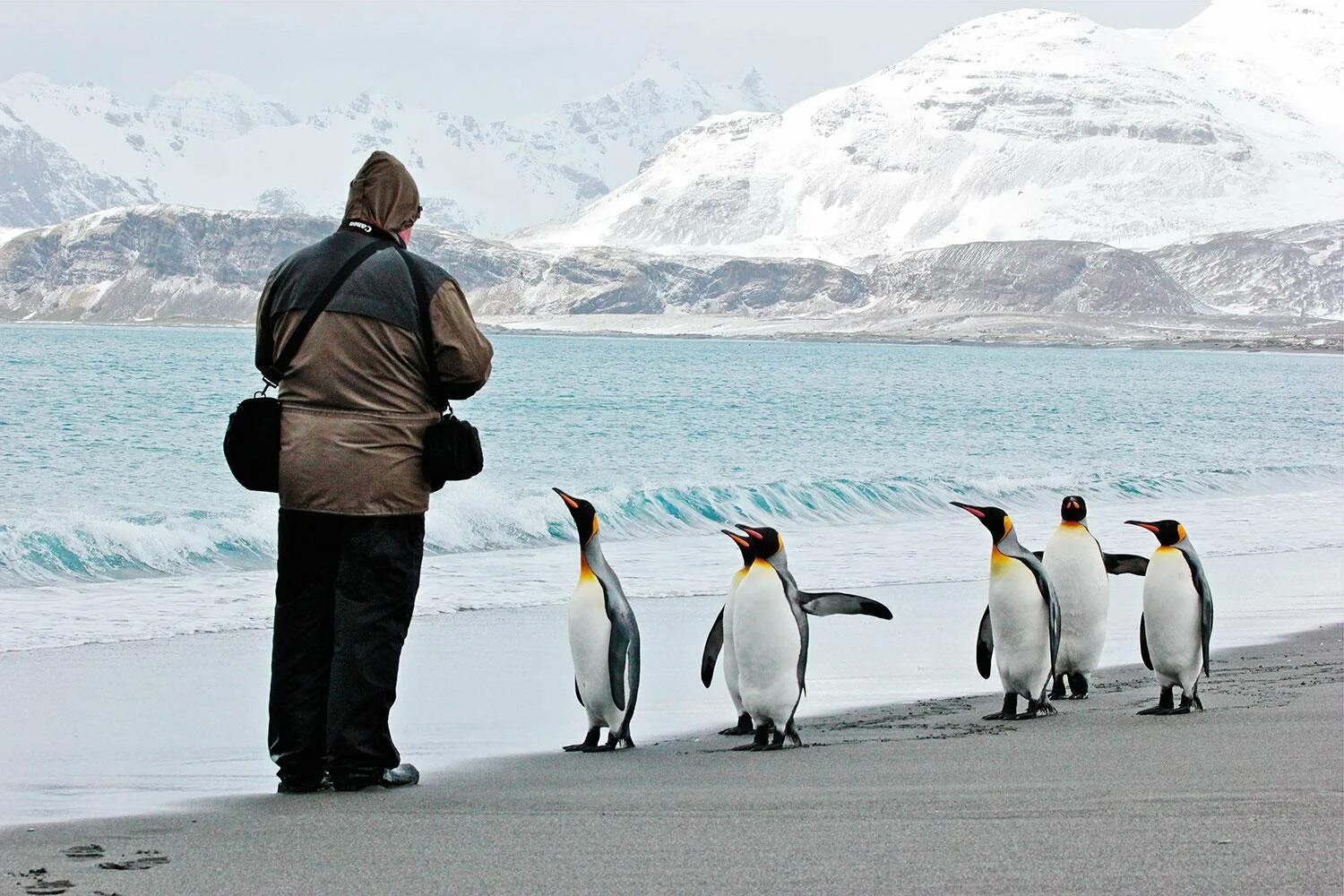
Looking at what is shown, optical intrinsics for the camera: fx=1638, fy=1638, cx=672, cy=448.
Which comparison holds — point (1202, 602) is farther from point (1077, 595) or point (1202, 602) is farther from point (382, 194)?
point (382, 194)

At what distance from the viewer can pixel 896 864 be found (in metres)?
3.42

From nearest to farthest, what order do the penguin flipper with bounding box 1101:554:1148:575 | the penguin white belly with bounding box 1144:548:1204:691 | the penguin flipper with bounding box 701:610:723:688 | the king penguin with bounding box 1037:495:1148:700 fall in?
the penguin flipper with bounding box 701:610:723:688
the penguin white belly with bounding box 1144:548:1204:691
the king penguin with bounding box 1037:495:1148:700
the penguin flipper with bounding box 1101:554:1148:575

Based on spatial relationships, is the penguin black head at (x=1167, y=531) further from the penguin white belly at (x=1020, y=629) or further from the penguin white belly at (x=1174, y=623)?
the penguin white belly at (x=1020, y=629)

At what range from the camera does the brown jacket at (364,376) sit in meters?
4.38

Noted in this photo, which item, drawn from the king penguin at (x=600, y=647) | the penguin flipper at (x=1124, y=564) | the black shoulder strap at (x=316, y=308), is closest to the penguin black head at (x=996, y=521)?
the penguin flipper at (x=1124, y=564)

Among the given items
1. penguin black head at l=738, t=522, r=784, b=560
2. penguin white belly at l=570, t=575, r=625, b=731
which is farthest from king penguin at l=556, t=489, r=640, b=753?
penguin black head at l=738, t=522, r=784, b=560

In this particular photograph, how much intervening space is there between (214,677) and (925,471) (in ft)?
59.4

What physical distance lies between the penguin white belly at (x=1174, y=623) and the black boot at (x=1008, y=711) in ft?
1.88

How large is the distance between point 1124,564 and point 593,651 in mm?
2926

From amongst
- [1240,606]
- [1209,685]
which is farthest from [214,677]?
[1240,606]

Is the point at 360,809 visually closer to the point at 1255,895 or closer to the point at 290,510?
the point at 290,510

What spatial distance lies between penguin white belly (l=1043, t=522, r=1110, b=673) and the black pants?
3.37 m

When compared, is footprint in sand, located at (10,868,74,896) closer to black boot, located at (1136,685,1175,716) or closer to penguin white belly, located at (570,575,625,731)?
penguin white belly, located at (570,575,625,731)

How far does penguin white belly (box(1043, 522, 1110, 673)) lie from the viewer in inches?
278
